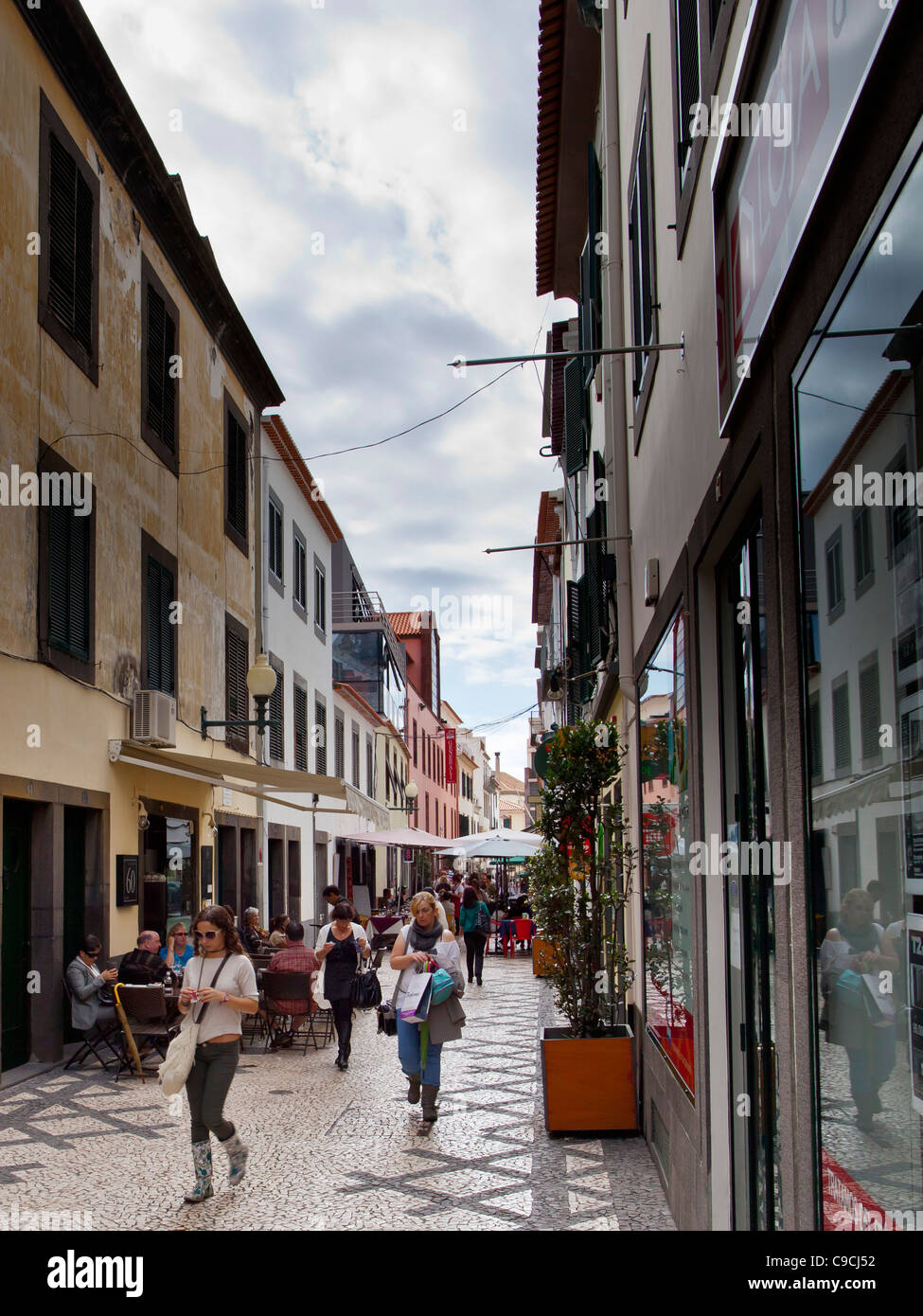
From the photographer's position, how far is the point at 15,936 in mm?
10695

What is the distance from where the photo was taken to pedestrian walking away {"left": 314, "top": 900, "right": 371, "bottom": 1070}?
11094 millimetres

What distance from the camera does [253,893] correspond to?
19.8 metres

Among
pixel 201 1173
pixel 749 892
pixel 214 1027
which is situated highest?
pixel 749 892

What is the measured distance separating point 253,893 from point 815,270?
18.3 m

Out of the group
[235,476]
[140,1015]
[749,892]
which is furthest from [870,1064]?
[235,476]

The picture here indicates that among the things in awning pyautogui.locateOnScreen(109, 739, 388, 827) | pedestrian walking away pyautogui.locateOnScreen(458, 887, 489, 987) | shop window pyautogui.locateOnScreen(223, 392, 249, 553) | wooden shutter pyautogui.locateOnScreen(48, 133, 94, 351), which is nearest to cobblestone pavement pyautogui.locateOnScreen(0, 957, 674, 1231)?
awning pyautogui.locateOnScreen(109, 739, 388, 827)

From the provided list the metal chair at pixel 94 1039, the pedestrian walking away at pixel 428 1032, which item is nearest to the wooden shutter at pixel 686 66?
the pedestrian walking away at pixel 428 1032

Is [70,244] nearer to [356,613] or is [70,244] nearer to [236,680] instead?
[236,680]

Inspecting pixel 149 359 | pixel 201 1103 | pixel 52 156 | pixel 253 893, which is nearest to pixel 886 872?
pixel 201 1103

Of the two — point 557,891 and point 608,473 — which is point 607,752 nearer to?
point 557,891

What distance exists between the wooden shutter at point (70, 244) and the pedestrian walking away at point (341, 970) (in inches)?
254

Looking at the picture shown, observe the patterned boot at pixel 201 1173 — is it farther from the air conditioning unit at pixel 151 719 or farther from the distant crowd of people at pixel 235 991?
the air conditioning unit at pixel 151 719

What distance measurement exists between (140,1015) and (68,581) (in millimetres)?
4190
